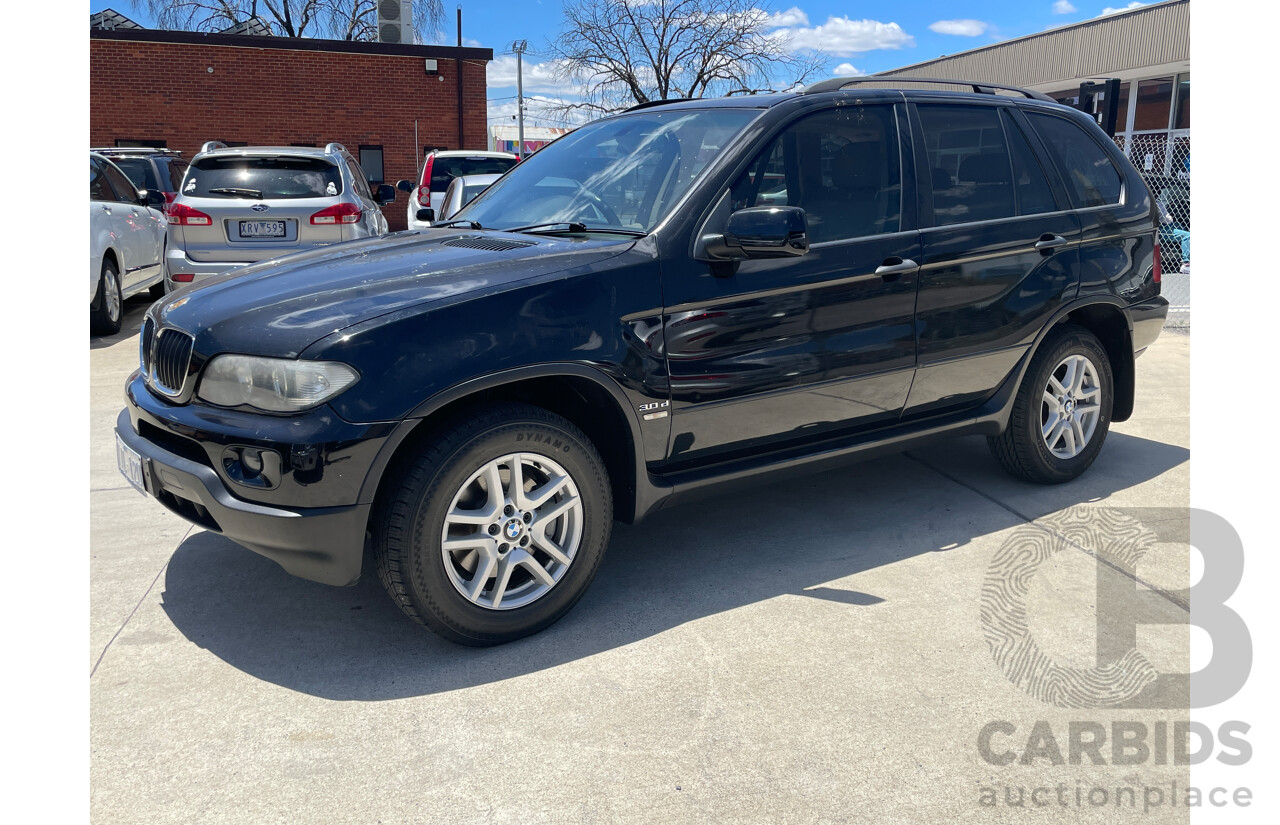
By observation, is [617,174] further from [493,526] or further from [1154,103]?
[1154,103]

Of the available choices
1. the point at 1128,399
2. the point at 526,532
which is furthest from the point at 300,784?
the point at 1128,399

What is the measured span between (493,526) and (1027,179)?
3.06 meters

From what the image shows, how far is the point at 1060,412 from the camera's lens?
194 inches

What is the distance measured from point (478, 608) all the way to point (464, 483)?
440 mm

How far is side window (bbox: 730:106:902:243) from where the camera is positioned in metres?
3.83

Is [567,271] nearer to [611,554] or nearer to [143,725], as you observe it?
[611,554]

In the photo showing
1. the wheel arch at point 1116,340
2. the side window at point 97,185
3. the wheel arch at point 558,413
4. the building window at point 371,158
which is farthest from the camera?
the building window at point 371,158

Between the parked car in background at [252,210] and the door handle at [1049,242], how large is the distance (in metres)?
5.96

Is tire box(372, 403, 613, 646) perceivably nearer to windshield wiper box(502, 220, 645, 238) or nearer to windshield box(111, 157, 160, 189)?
windshield wiper box(502, 220, 645, 238)

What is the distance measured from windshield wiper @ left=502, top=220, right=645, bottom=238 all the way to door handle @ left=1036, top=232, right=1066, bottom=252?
6.80 ft

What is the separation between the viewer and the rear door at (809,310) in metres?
3.58

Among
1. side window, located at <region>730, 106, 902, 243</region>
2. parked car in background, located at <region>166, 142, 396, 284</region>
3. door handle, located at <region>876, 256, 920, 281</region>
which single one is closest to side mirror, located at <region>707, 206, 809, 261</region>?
side window, located at <region>730, 106, 902, 243</region>

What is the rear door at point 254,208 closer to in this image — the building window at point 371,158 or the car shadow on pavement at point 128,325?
the car shadow on pavement at point 128,325

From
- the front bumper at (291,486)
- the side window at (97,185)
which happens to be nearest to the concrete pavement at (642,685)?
the front bumper at (291,486)
